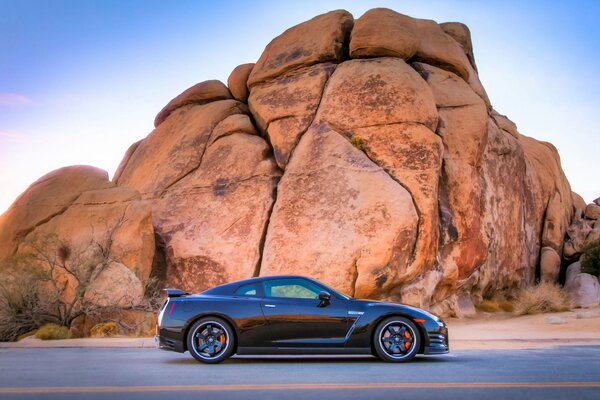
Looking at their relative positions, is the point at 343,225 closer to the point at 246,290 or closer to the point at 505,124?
the point at 246,290

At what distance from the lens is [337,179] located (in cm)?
2256

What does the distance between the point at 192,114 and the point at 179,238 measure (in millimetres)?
6916

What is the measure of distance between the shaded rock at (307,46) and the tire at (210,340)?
663 inches

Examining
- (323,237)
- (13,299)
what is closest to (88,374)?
(13,299)

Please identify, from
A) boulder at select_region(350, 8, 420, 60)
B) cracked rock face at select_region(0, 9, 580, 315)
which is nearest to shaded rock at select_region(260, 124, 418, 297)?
cracked rock face at select_region(0, 9, 580, 315)

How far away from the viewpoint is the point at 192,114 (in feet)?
94.9

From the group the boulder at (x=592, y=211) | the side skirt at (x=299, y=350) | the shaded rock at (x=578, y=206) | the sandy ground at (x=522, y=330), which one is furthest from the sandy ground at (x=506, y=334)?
the boulder at (x=592, y=211)

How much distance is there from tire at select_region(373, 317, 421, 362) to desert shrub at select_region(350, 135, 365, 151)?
13.0m

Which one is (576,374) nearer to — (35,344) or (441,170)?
(35,344)

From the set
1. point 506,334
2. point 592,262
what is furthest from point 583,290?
point 506,334

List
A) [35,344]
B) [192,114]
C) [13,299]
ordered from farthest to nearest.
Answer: [192,114] → [13,299] → [35,344]

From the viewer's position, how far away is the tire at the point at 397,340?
1079 centimetres

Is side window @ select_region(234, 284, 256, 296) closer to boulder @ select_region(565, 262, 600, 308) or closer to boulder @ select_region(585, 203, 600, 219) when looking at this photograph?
boulder @ select_region(565, 262, 600, 308)

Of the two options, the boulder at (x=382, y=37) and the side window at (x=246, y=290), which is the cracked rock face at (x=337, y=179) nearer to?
the boulder at (x=382, y=37)
